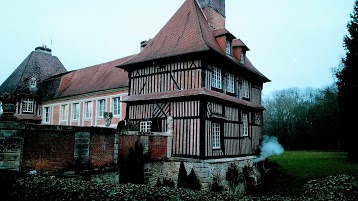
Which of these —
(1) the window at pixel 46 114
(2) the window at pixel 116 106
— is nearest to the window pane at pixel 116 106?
(2) the window at pixel 116 106

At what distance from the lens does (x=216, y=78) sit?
13984 millimetres

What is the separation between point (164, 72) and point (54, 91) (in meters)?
14.6

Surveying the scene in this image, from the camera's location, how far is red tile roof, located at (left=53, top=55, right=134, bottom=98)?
20500 millimetres

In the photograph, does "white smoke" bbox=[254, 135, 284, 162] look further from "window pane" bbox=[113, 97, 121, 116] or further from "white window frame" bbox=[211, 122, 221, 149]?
"window pane" bbox=[113, 97, 121, 116]

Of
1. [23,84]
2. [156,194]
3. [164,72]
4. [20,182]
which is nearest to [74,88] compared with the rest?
[23,84]

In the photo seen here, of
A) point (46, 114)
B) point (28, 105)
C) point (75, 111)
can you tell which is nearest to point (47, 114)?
point (46, 114)

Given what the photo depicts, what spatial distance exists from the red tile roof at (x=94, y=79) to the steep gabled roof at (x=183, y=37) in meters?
4.64

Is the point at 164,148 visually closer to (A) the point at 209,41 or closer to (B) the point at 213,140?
(B) the point at 213,140

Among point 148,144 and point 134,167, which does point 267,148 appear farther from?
point 134,167

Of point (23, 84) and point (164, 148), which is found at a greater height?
point (23, 84)

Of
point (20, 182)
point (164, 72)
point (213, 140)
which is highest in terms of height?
point (164, 72)

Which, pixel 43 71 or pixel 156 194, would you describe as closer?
pixel 156 194

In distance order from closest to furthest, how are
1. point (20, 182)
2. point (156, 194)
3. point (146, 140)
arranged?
point (156, 194)
point (20, 182)
point (146, 140)

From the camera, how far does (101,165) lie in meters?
10.3
